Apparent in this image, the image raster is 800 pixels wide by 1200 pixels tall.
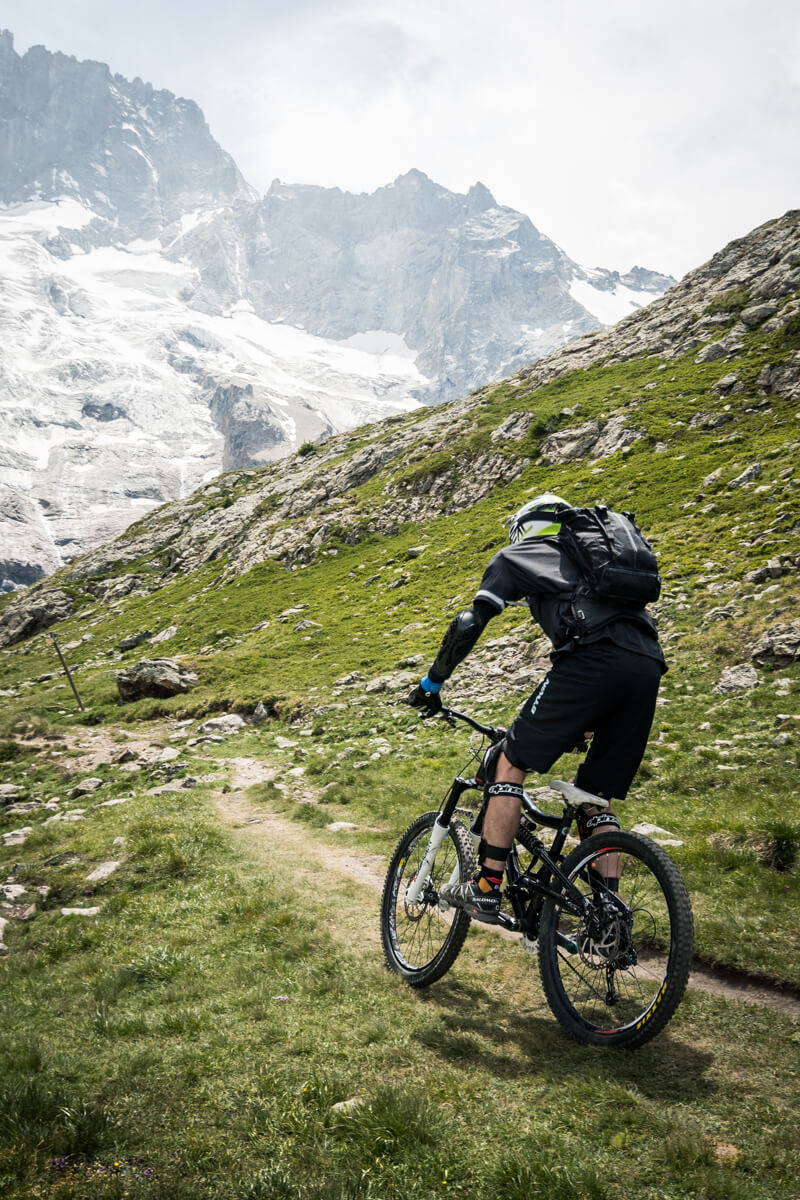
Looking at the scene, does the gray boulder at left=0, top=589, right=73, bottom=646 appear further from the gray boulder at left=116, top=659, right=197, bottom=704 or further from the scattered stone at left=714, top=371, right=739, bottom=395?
the scattered stone at left=714, top=371, right=739, bottom=395

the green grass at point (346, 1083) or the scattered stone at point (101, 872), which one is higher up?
the green grass at point (346, 1083)

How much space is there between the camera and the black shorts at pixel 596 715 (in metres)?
5.06

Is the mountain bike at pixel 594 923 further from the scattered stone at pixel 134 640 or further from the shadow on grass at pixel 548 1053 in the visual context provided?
the scattered stone at pixel 134 640

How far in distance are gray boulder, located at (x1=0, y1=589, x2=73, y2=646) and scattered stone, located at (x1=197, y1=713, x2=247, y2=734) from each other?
61025 mm

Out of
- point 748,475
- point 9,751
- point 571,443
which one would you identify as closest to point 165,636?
point 9,751

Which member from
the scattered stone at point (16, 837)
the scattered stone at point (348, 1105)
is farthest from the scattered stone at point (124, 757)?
the scattered stone at point (348, 1105)

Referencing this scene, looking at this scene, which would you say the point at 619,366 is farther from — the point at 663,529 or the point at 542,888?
the point at 542,888

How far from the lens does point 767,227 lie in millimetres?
75438

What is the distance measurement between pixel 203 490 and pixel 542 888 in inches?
4644

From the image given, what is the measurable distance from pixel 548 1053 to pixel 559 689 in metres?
2.83

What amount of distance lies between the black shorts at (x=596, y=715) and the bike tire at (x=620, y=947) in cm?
60

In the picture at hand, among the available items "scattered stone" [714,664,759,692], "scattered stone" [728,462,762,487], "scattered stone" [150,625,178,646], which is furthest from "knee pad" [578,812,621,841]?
"scattered stone" [150,625,178,646]

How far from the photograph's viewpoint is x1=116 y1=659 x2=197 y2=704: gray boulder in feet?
119

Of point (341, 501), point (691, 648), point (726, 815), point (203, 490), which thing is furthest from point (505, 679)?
point (203, 490)
